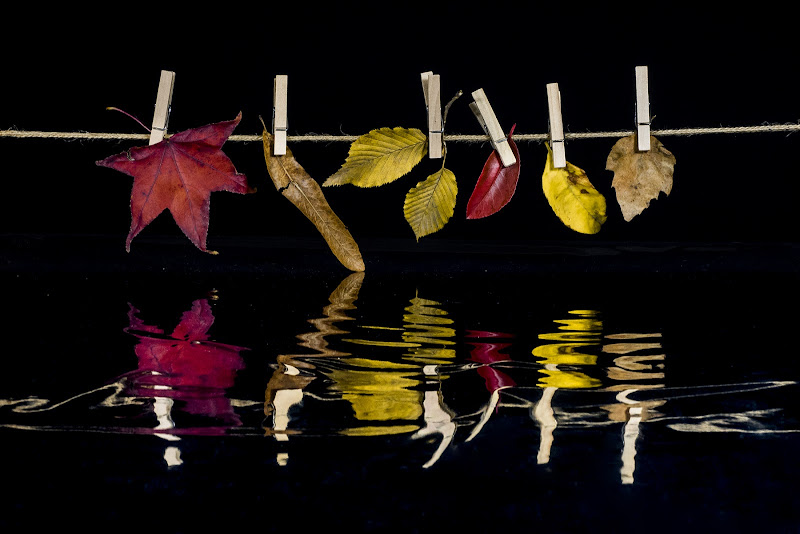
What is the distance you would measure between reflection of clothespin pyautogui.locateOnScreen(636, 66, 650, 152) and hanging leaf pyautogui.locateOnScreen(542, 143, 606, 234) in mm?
64

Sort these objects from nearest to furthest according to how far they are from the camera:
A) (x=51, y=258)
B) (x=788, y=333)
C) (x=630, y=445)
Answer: (x=630, y=445), (x=788, y=333), (x=51, y=258)

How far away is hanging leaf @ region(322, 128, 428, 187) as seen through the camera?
0.85m

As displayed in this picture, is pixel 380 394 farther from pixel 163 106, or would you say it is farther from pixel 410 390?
pixel 163 106

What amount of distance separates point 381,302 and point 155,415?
1.36ft

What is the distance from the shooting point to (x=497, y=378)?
63 centimetres

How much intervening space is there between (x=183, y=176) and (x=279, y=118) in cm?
11

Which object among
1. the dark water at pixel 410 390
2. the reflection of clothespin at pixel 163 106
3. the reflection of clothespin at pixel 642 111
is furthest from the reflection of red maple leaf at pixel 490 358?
the reflection of clothespin at pixel 163 106

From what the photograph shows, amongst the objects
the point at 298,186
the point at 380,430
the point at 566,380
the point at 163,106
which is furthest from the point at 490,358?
the point at 163,106

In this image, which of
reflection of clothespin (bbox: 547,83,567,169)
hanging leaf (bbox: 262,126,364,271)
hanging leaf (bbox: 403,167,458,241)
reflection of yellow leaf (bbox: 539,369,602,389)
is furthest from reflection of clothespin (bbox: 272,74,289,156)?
reflection of yellow leaf (bbox: 539,369,602,389)

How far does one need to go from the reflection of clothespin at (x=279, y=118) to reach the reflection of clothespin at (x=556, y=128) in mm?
263

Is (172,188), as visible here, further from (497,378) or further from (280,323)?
(497,378)

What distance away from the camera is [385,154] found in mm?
859

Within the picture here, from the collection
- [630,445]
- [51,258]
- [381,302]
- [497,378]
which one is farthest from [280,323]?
[51,258]

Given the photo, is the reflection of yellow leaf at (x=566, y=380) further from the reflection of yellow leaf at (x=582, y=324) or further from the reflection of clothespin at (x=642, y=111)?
the reflection of clothespin at (x=642, y=111)
